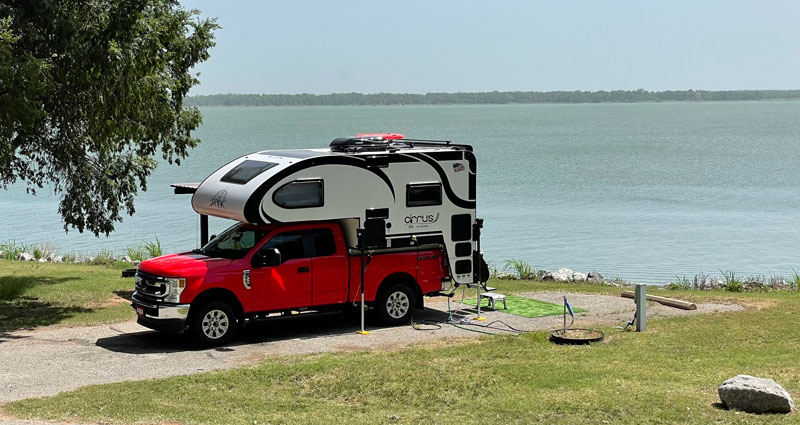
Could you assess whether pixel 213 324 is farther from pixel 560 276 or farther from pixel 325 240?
pixel 560 276

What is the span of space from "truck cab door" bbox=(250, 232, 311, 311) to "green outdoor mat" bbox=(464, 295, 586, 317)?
4.27 m

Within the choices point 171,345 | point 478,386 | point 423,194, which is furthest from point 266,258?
point 478,386

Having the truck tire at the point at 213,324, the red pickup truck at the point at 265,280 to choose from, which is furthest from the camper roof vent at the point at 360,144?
the truck tire at the point at 213,324

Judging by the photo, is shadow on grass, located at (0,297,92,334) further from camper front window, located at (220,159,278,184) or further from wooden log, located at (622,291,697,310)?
wooden log, located at (622,291,697,310)

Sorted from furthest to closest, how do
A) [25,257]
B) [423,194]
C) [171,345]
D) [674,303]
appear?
[25,257] < [674,303] < [423,194] < [171,345]

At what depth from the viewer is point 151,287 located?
15750 mm

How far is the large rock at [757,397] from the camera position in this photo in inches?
425

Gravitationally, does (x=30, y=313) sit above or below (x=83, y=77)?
below

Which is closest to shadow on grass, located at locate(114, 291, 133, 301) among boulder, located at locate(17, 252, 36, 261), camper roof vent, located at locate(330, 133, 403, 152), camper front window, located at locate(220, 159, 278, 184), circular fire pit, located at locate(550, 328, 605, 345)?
camper front window, located at locate(220, 159, 278, 184)

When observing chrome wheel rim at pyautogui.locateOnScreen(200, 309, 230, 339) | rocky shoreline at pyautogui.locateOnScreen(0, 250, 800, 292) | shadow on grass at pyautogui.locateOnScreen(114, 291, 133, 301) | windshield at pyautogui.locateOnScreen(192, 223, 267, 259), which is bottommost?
rocky shoreline at pyautogui.locateOnScreen(0, 250, 800, 292)

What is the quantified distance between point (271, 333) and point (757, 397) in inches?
333

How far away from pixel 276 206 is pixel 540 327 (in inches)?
194

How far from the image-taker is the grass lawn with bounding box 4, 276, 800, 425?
11.2 m

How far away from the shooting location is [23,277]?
2311cm
